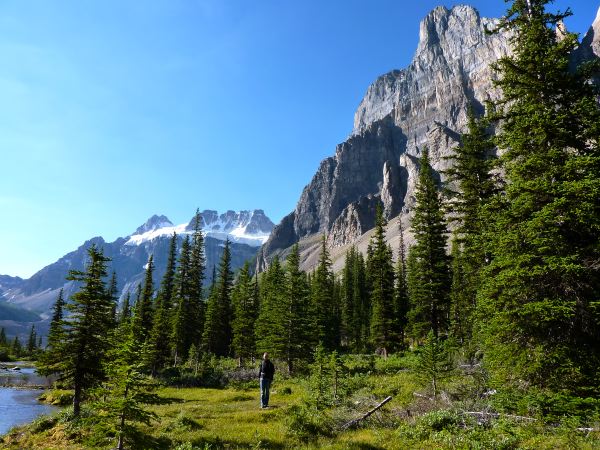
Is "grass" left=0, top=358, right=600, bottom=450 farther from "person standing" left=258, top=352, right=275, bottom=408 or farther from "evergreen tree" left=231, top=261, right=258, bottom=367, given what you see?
"evergreen tree" left=231, top=261, right=258, bottom=367

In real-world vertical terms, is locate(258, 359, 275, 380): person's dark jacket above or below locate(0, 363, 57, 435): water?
above

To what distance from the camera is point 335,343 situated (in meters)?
65.3

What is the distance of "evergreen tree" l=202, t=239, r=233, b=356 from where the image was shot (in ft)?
171

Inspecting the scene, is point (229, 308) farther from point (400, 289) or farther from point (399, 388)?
point (399, 388)

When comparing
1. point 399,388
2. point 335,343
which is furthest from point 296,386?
point 335,343

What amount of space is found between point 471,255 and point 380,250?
67.8ft

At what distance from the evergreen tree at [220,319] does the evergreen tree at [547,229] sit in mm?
42344

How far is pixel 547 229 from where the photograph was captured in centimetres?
1298

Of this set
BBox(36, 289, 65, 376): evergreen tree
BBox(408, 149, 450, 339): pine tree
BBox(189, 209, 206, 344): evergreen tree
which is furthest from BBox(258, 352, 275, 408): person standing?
BBox(189, 209, 206, 344): evergreen tree

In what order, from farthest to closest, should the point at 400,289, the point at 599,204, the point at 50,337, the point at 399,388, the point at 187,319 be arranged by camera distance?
the point at 400,289, the point at 187,319, the point at 399,388, the point at 50,337, the point at 599,204

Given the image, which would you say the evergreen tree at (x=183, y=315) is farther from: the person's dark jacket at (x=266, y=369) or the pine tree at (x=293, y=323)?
the person's dark jacket at (x=266, y=369)

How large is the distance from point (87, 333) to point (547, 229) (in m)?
22.0

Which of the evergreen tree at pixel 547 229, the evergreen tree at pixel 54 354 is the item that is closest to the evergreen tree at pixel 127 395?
the evergreen tree at pixel 54 354

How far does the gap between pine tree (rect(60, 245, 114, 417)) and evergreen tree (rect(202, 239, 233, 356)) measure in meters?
31.5
